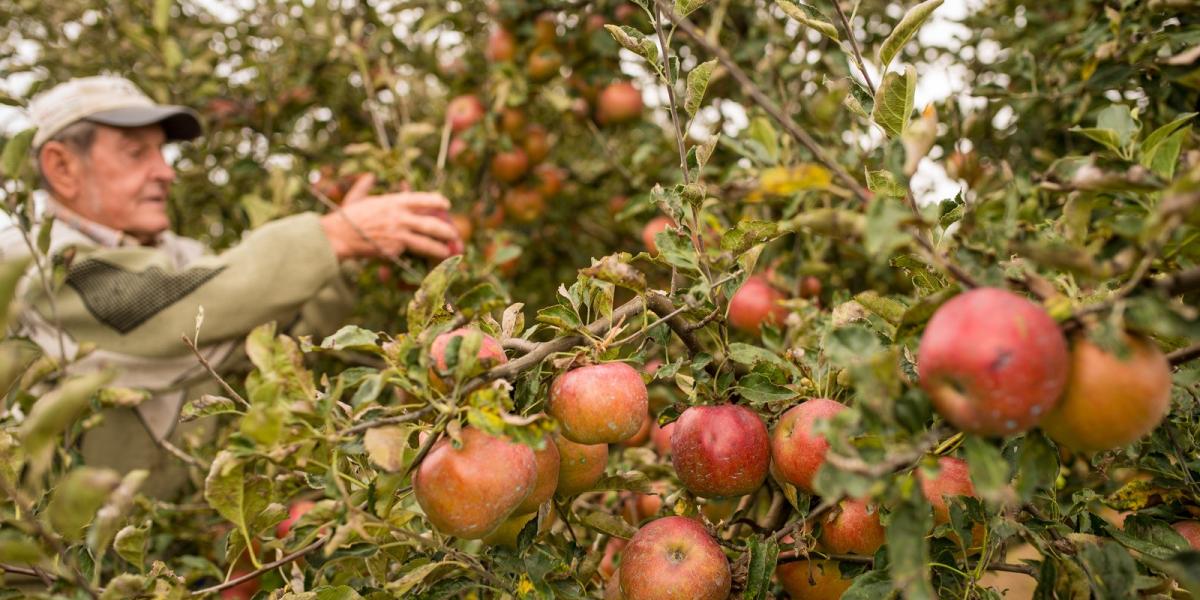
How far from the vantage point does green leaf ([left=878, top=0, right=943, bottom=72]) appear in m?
0.86

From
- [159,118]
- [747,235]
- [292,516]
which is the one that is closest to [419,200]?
[292,516]

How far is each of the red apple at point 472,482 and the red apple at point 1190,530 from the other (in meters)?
0.85

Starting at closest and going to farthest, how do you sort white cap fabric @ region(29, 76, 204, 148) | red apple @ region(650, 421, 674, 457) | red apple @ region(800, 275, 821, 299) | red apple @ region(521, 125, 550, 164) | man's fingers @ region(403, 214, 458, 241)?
1. red apple @ region(650, 421, 674, 457)
2. red apple @ region(800, 275, 821, 299)
3. man's fingers @ region(403, 214, 458, 241)
4. white cap fabric @ region(29, 76, 204, 148)
5. red apple @ region(521, 125, 550, 164)

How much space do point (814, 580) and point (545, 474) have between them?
39 centimetres

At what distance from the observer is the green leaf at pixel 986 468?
0.63 meters

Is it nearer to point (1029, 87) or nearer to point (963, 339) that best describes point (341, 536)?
point (963, 339)

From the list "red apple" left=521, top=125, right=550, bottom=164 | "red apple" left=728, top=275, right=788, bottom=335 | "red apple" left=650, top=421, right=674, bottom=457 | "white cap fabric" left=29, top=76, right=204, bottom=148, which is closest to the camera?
"red apple" left=650, top=421, right=674, bottom=457

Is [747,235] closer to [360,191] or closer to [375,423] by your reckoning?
[375,423]

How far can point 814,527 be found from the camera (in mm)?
1064

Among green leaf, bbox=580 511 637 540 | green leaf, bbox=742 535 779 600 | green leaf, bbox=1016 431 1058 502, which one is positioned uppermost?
green leaf, bbox=1016 431 1058 502

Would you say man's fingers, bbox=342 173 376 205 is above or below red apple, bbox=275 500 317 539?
above

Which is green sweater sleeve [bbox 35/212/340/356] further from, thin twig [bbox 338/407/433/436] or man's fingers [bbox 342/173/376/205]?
thin twig [bbox 338/407/433/436]

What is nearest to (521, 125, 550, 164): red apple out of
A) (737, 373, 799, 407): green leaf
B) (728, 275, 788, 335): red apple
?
(728, 275, 788, 335): red apple

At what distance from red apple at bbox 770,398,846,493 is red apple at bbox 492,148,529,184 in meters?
1.65
